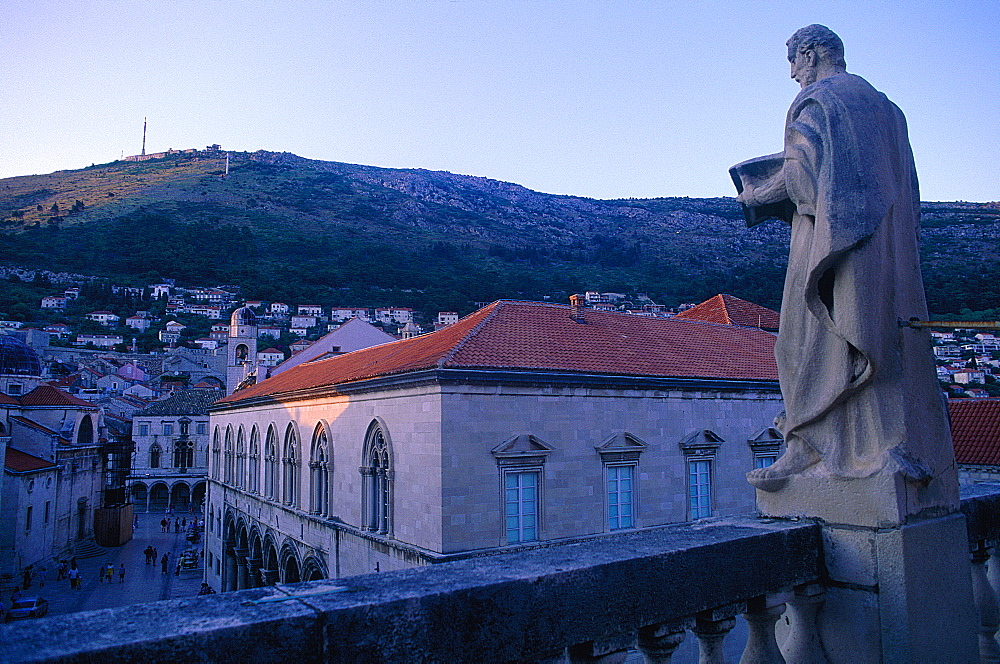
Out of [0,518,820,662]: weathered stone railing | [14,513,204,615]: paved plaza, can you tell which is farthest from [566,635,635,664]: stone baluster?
[14,513,204,615]: paved plaza

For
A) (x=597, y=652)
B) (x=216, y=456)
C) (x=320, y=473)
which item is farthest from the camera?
(x=216, y=456)

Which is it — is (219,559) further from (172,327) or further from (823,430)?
(172,327)

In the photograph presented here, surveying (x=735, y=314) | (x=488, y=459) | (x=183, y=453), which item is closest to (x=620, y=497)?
(x=488, y=459)

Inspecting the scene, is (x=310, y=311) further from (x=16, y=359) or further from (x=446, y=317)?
(x=16, y=359)

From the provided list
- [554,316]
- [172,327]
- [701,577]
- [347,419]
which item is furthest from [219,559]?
[172,327]

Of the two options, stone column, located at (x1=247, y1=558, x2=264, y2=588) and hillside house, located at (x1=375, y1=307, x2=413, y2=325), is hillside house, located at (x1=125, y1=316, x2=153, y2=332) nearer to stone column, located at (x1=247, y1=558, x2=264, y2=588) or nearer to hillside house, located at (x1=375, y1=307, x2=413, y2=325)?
hillside house, located at (x1=375, y1=307, x2=413, y2=325)

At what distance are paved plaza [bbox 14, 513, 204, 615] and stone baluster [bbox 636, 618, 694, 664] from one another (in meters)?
28.5

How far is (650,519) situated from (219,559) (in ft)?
90.1

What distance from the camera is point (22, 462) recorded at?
36500mm

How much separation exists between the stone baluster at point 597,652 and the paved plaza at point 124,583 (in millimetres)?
28521

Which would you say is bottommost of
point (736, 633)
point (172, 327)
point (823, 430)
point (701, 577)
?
point (736, 633)

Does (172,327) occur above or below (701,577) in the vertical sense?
above

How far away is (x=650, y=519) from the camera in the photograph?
1819 cm

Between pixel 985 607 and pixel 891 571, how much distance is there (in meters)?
1.30
